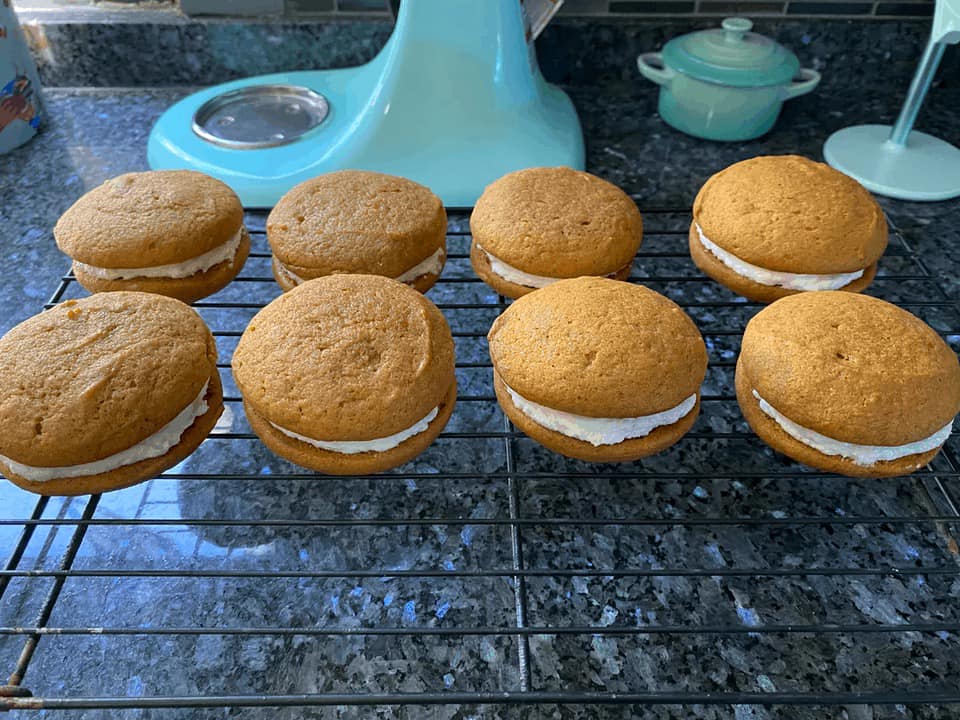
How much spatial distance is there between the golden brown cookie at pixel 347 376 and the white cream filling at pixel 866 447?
490 millimetres

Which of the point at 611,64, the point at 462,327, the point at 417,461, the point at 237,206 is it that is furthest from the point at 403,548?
the point at 611,64

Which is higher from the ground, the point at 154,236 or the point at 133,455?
the point at 154,236

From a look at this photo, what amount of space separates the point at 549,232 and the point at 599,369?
31 centimetres

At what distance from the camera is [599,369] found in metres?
0.95

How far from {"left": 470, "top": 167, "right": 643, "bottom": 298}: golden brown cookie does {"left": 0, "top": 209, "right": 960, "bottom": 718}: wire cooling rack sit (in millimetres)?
213

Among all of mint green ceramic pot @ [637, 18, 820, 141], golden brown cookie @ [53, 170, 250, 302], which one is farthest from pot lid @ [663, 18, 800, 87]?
golden brown cookie @ [53, 170, 250, 302]

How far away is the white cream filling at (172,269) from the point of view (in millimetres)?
1170

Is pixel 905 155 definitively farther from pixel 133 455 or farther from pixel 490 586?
pixel 133 455

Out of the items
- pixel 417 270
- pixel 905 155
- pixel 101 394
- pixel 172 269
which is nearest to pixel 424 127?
pixel 417 270

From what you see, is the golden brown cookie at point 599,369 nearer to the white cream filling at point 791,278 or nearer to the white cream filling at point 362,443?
the white cream filling at point 362,443

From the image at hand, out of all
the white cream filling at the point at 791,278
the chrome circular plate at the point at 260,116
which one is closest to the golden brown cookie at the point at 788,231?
the white cream filling at the point at 791,278

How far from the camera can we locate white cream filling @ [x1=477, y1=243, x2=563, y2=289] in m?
1.20

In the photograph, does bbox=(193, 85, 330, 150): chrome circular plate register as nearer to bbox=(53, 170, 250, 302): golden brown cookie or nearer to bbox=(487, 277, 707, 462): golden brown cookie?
bbox=(53, 170, 250, 302): golden brown cookie

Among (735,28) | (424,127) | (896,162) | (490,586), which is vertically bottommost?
(490,586)
